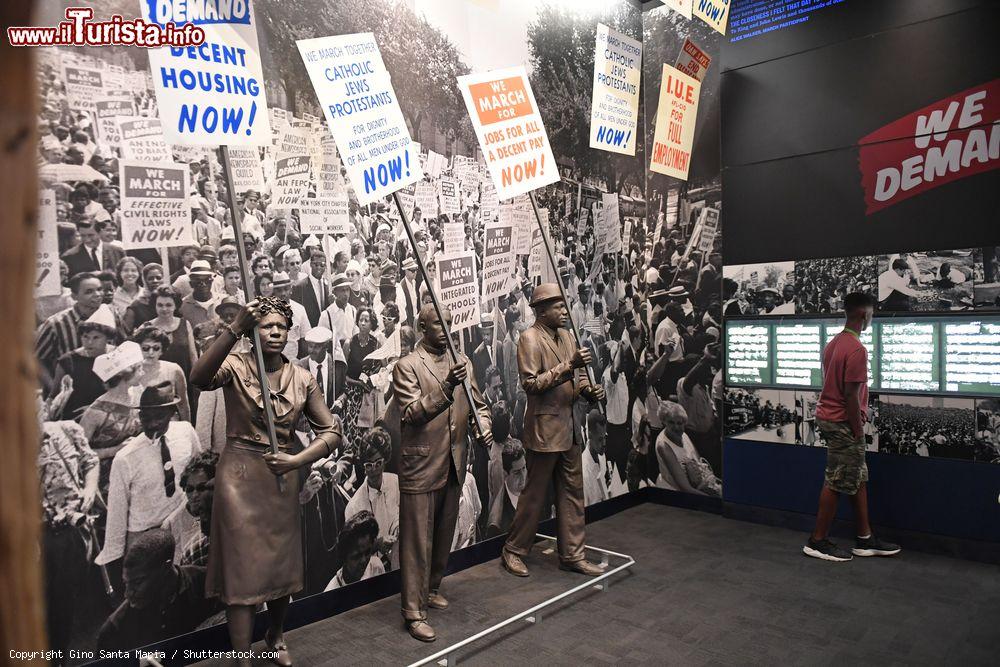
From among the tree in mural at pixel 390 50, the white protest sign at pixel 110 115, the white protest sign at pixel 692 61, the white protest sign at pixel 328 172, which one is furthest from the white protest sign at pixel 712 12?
the white protest sign at pixel 110 115

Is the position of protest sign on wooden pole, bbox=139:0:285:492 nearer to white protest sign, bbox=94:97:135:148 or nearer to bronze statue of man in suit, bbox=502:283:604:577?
white protest sign, bbox=94:97:135:148

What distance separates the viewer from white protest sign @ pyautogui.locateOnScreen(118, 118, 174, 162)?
3244 mm

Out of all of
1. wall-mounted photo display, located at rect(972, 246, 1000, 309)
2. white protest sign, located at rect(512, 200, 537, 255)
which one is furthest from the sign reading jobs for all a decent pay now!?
wall-mounted photo display, located at rect(972, 246, 1000, 309)

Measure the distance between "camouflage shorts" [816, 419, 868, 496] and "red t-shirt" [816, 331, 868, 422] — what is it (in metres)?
0.08

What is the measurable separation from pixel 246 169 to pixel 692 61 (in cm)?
391

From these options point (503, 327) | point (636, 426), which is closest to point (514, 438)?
point (503, 327)

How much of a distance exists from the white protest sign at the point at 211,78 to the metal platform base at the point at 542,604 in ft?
8.44

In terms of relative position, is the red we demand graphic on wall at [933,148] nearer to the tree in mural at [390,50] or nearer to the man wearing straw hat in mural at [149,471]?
the tree in mural at [390,50]

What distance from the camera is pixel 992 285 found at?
4.68 meters

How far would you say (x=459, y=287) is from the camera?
4.84 metres

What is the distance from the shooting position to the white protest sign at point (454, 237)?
4754 millimetres

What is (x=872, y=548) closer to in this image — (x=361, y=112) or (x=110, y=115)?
(x=361, y=112)

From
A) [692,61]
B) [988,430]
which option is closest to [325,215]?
[692,61]

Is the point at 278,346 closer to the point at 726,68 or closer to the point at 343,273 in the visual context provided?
the point at 343,273
